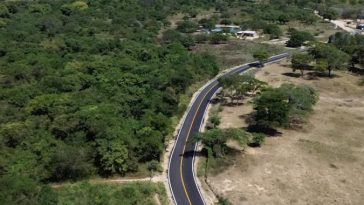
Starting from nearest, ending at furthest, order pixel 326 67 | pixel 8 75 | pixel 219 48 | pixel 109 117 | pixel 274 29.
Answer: pixel 109 117 < pixel 8 75 < pixel 326 67 < pixel 219 48 < pixel 274 29

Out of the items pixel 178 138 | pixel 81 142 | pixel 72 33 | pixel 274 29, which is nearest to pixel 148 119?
pixel 178 138

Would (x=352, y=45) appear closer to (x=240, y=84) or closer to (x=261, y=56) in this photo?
(x=261, y=56)

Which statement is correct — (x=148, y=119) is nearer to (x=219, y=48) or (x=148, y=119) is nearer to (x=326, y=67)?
(x=326, y=67)

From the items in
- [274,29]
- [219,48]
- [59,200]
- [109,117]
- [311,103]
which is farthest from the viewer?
[274,29]

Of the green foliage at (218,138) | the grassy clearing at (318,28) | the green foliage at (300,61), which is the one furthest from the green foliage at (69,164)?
the grassy clearing at (318,28)

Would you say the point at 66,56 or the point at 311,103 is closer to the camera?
the point at 311,103

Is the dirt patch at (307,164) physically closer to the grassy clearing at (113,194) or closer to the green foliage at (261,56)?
the grassy clearing at (113,194)

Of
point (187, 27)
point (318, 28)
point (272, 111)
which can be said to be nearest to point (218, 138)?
point (272, 111)
